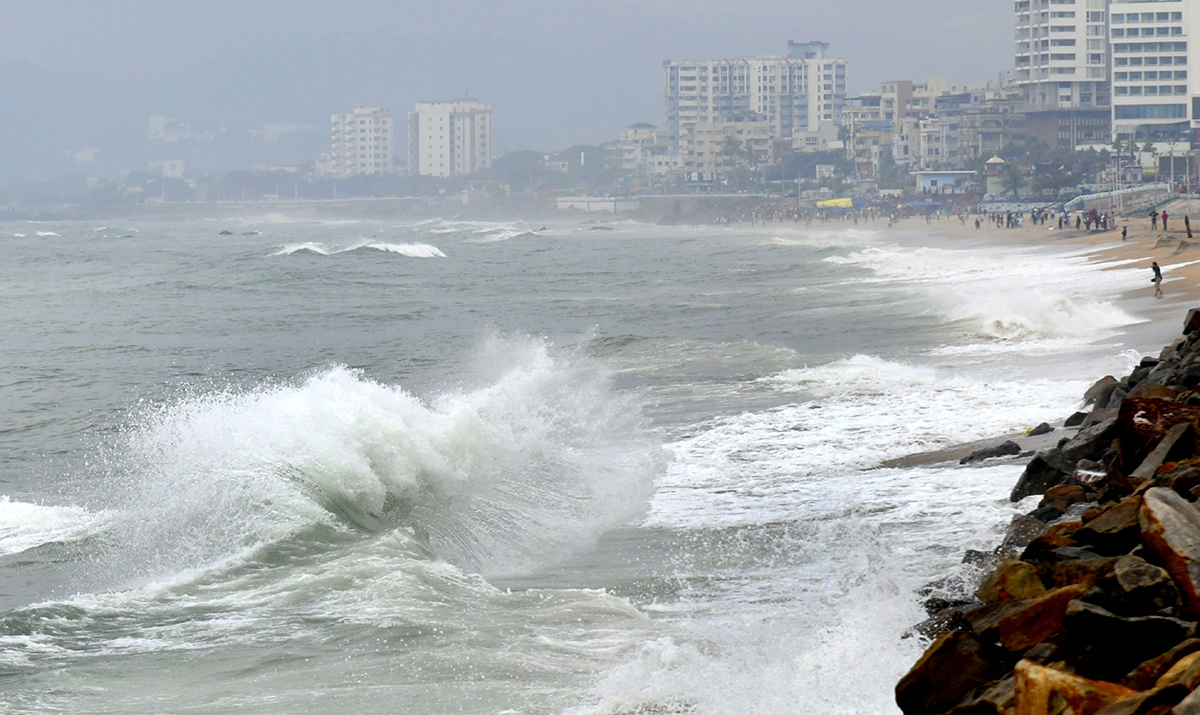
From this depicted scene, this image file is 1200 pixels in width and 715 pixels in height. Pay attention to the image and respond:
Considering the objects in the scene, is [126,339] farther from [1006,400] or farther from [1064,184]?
[1064,184]

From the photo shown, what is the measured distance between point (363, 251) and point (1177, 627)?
89.2 metres

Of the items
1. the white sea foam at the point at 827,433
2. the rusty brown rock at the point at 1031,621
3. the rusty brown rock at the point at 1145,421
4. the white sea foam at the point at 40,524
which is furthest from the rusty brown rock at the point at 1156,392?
the white sea foam at the point at 40,524

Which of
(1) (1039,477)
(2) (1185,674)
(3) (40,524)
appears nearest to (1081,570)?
(2) (1185,674)

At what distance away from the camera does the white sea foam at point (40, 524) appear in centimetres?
1220

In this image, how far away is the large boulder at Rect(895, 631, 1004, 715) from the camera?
596 cm

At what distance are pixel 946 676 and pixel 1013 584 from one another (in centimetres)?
91

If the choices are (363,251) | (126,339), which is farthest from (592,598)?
(363,251)

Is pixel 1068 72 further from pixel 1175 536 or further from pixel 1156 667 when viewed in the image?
pixel 1156 667

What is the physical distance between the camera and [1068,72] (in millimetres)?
153625

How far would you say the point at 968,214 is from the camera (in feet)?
373

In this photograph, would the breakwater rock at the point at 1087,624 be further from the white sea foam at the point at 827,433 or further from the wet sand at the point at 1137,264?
the wet sand at the point at 1137,264

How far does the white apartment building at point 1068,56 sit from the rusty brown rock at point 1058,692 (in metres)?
156

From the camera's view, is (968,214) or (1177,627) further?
(968,214)

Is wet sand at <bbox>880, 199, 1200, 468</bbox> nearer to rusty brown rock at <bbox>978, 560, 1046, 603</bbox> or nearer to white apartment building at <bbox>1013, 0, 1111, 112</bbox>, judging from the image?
rusty brown rock at <bbox>978, 560, 1046, 603</bbox>
